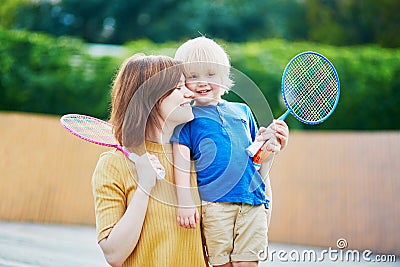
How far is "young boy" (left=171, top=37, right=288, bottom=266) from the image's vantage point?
299 centimetres

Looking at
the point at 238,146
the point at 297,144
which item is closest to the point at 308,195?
the point at 297,144

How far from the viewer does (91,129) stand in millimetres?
3033

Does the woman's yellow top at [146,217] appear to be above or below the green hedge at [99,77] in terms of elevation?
above

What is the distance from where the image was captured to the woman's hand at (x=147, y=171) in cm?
273

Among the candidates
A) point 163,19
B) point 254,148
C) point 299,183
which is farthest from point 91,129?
point 163,19

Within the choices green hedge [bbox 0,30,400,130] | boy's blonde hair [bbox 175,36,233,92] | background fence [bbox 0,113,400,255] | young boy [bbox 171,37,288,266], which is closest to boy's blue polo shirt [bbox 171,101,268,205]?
young boy [bbox 171,37,288,266]

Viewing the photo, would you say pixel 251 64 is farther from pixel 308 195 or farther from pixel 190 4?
pixel 190 4

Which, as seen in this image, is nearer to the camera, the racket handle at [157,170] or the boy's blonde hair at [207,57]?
the racket handle at [157,170]

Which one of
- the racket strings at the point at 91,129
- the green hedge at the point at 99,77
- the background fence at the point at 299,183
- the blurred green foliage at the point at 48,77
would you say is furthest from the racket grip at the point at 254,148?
the blurred green foliage at the point at 48,77

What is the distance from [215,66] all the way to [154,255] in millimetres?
816

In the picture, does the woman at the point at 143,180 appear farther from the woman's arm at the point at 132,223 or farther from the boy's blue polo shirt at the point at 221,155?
the boy's blue polo shirt at the point at 221,155

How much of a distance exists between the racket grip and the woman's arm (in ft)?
1.46

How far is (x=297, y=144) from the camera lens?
980cm

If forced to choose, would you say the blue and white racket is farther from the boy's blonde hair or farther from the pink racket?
the pink racket
